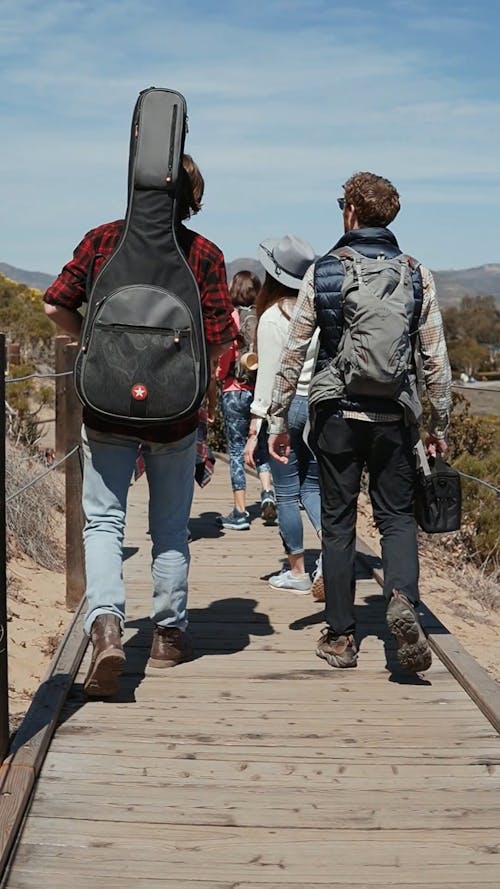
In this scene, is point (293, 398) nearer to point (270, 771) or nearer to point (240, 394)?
point (270, 771)

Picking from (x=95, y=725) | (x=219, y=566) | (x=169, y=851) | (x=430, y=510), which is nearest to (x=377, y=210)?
(x=430, y=510)

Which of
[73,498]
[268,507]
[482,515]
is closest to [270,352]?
[73,498]

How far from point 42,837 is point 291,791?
0.75 m

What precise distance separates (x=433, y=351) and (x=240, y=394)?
11.1 ft

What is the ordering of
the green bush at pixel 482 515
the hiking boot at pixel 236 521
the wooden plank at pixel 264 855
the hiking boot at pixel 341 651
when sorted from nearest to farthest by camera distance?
the wooden plank at pixel 264 855, the hiking boot at pixel 341 651, the hiking boot at pixel 236 521, the green bush at pixel 482 515

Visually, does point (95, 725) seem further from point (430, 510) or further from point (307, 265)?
point (307, 265)

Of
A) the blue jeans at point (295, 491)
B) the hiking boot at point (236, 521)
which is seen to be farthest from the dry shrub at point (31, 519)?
the blue jeans at point (295, 491)

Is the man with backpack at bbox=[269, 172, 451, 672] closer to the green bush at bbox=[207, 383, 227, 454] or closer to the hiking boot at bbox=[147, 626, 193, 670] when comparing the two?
the hiking boot at bbox=[147, 626, 193, 670]

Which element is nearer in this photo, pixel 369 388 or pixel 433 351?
pixel 369 388

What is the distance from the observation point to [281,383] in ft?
15.9

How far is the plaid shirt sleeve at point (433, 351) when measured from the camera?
15.2 ft

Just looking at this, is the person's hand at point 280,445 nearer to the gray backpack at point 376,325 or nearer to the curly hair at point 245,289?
the gray backpack at point 376,325

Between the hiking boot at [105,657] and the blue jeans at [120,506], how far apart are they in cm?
5

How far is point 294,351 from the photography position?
15.5ft
